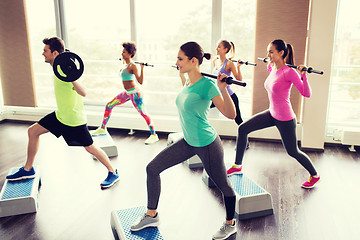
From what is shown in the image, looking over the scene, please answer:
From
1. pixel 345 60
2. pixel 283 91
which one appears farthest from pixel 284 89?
pixel 345 60

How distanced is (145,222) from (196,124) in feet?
2.40

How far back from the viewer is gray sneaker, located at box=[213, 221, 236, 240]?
212 centimetres

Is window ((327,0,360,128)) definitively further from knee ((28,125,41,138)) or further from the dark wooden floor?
knee ((28,125,41,138))

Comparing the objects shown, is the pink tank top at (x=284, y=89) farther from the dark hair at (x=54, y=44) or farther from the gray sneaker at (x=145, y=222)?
the dark hair at (x=54, y=44)

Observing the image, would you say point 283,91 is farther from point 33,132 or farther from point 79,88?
point 33,132

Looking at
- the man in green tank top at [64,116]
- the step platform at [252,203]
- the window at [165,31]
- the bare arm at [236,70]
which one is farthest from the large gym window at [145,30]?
the step platform at [252,203]

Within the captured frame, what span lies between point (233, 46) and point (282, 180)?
1548 millimetres

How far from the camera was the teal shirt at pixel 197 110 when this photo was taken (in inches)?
72.1

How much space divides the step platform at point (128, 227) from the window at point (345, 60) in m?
2.76

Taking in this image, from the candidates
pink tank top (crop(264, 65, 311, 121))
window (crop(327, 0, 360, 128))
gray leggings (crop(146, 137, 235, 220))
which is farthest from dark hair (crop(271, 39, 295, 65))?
window (crop(327, 0, 360, 128))

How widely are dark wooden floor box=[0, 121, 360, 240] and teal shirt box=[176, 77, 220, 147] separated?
29.1 inches

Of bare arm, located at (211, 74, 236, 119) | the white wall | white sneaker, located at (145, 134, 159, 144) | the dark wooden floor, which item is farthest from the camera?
white sneaker, located at (145, 134, 159, 144)

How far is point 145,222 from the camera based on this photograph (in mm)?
2072

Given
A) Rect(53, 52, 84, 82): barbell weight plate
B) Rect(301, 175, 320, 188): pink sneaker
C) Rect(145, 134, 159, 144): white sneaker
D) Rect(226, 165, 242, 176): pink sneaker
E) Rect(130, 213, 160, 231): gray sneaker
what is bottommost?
Rect(145, 134, 159, 144): white sneaker
